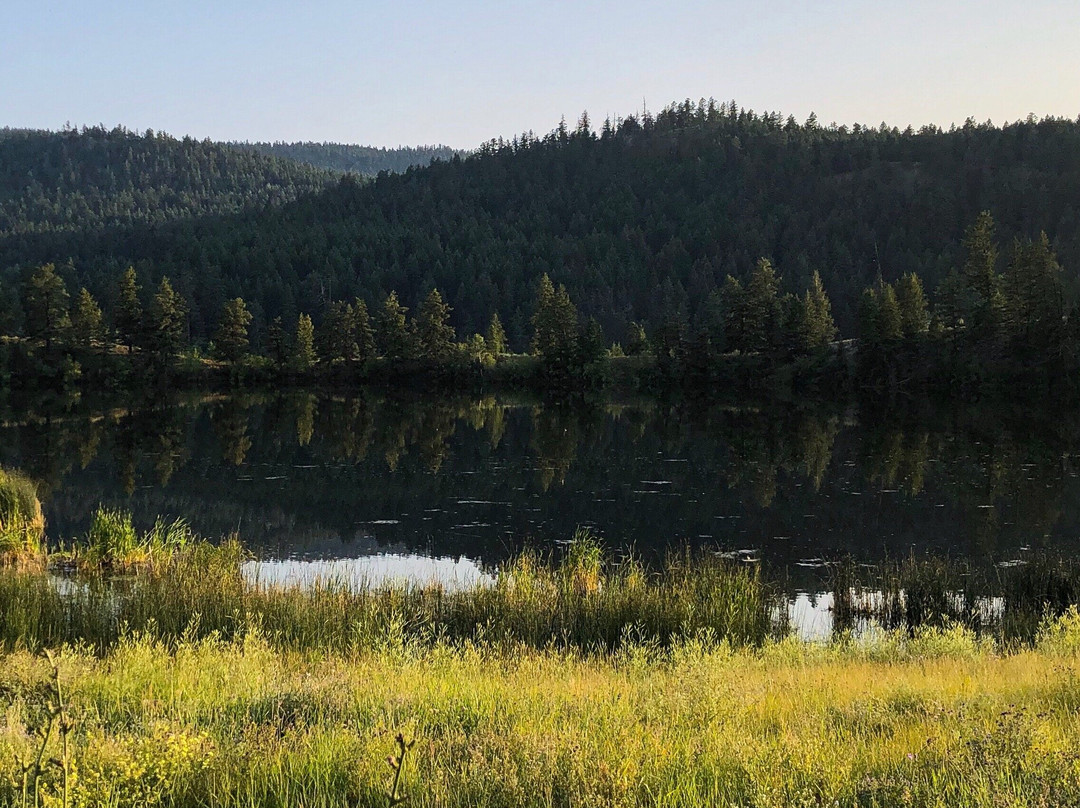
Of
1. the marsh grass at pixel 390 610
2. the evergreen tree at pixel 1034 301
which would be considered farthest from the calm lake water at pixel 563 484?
the evergreen tree at pixel 1034 301

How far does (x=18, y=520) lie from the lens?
21.5 m

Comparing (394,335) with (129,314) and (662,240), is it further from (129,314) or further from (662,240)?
(662,240)

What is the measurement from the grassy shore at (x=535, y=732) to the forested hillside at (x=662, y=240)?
123 m

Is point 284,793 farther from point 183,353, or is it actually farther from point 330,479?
point 183,353

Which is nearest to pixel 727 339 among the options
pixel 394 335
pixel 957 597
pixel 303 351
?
pixel 394 335

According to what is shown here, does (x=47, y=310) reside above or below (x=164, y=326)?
above

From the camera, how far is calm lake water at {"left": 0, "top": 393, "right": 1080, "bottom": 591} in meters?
25.0

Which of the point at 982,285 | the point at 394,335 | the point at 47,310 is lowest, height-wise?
the point at 394,335

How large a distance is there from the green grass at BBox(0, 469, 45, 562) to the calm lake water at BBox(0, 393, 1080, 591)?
1.66 metres

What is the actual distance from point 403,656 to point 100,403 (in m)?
70.1

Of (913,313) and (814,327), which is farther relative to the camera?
(814,327)

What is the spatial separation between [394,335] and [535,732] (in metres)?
94.2

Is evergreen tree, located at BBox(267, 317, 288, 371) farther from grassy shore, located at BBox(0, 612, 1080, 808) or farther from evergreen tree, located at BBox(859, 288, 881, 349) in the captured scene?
grassy shore, located at BBox(0, 612, 1080, 808)

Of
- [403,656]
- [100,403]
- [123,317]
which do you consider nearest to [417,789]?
[403,656]
